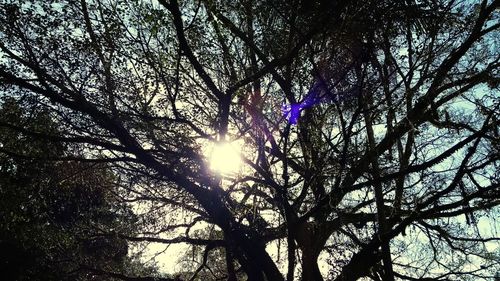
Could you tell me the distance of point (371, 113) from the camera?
5.94 meters

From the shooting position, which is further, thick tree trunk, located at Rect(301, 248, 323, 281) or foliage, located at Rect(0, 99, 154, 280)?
thick tree trunk, located at Rect(301, 248, 323, 281)

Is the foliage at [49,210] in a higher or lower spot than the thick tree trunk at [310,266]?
higher

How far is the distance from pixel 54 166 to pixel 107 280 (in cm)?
496

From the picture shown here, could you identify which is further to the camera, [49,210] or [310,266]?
[49,210]

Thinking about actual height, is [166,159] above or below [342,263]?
above

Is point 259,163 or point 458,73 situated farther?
point 259,163

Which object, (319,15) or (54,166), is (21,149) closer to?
(54,166)

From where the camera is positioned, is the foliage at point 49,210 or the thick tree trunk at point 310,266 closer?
the foliage at point 49,210

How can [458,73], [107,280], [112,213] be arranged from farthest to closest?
[107,280]
[112,213]
[458,73]

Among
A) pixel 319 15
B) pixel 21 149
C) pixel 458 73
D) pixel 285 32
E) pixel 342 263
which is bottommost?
pixel 342 263

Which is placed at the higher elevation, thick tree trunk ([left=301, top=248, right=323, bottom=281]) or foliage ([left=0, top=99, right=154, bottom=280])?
foliage ([left=0, top=99, right=154, bottom=280])

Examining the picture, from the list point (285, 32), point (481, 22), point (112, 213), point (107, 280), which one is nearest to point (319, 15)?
point (285, 32)

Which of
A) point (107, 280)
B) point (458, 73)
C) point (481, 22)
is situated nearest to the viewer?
point (481, 22)

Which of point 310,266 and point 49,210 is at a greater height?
point 49,210
